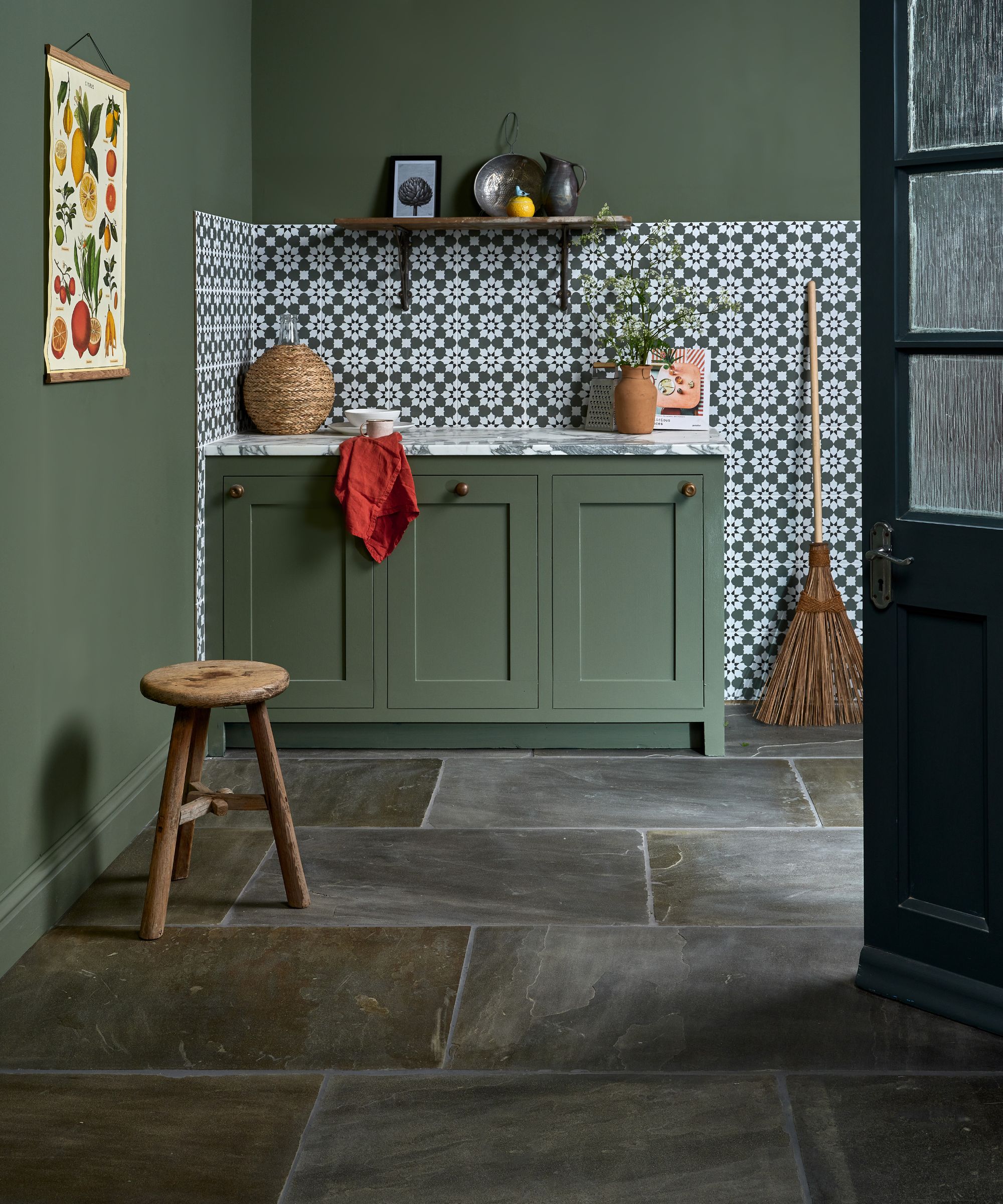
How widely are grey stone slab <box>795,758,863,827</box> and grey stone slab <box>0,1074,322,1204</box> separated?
6.26ft

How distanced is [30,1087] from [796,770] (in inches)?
102

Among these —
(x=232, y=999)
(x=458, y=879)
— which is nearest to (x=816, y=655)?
(x=458, y=879)

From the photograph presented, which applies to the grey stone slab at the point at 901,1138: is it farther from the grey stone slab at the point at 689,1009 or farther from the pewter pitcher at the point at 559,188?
the pewter pitcher at the point at 559,188

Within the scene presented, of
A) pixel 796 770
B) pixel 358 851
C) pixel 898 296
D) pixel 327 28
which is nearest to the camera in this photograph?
pixel 898 296

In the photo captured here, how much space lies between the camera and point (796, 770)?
4.25 m

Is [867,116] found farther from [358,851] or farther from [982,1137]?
[358,851]

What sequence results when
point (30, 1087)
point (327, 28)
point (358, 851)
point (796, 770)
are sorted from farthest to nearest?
1. point (327, 28)
2. point (796, 770)
3. point (358, 851)
4. point (30, 1087)

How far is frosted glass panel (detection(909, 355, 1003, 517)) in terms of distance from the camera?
2.50 metres

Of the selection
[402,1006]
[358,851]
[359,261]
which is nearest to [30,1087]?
[402,1006]

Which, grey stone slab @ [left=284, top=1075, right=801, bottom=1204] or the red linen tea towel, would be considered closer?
grey stone slab @ [left=284, top=1075, right=801, bottom=1204]

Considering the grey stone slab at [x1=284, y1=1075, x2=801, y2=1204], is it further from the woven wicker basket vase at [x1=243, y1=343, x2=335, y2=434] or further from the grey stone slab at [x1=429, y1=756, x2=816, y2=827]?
the woven wicker basket vase at [x1=243, y1=343, x2=335, y2=434]

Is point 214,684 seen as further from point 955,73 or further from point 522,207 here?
A: point 522,207

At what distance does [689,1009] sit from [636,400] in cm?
249

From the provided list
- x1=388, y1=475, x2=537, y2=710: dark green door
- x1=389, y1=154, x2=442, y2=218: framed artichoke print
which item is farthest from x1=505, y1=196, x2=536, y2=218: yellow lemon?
x1=388, y1=475, x2=537, y2=710: dark green door
